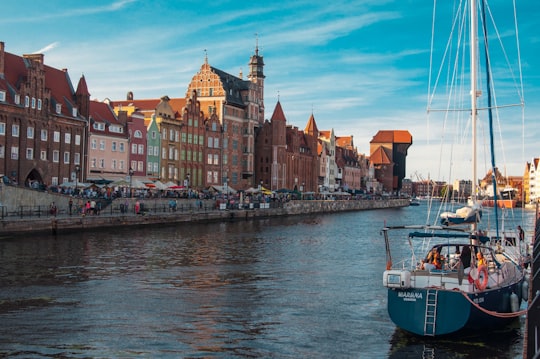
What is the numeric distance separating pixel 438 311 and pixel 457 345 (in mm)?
1399

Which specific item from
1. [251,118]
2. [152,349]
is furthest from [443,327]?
[251,118]

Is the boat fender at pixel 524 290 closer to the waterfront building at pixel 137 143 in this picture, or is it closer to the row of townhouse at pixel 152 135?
the row of townhouse at pixel 152 135

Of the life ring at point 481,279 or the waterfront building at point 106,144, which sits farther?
the waterfront building at point 106,144

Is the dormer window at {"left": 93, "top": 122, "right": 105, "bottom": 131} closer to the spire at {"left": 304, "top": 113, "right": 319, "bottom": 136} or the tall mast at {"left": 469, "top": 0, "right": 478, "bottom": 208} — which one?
the tall mast at {"left": 469, "top": 0, "right": 478, "bottom": 208}

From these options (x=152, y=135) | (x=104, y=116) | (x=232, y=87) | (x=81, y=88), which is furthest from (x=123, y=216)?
(x=232, y=87)

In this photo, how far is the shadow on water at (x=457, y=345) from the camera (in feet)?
71.3

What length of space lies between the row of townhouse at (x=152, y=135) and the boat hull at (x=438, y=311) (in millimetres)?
49813

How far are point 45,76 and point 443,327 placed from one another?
71.8 metres

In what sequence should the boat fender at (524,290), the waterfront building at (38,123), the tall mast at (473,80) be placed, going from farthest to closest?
the waterfront building at (38,123)
the tall mast at (473,80)
the boat fender at (524,290)

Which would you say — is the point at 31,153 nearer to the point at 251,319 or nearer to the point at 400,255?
the point at 400,255

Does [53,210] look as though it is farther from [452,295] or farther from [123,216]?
[452,295]

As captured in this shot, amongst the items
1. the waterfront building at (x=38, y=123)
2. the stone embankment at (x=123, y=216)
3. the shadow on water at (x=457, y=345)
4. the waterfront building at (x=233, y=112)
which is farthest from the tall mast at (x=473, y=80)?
the waterfront building at (x=233, y=112)

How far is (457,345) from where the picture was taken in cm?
2264

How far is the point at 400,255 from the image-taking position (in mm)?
49281
